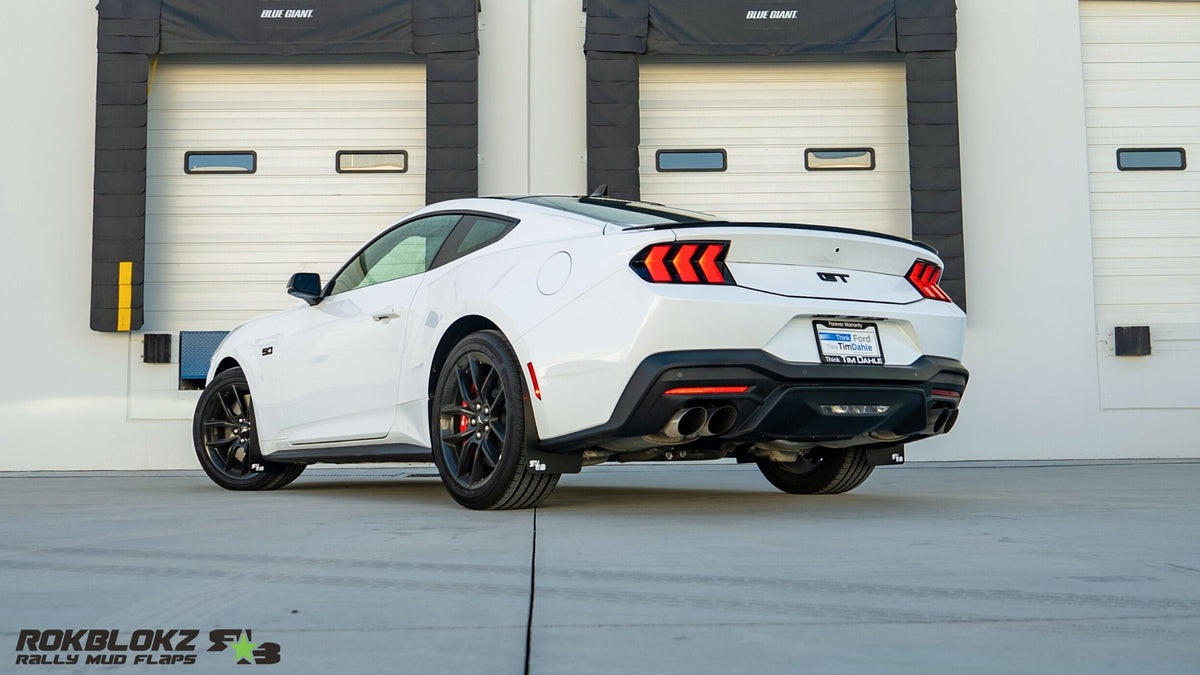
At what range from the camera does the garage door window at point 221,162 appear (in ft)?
38.0

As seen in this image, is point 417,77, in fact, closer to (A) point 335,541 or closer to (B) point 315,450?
(B) point 315,450

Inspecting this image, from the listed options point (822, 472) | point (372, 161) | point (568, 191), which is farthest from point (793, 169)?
point (822, 472)

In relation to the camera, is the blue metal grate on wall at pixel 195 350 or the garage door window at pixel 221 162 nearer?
the blue metal grate on wall at pixel 195 350

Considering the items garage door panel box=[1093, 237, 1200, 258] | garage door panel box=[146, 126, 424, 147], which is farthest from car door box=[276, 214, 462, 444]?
garage door panel box=[1093, 237, 1200, 258]

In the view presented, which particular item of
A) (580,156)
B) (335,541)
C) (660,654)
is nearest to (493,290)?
(335,541)

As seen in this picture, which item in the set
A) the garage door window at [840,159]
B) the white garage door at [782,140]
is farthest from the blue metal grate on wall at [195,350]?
the garage door window at [840,159]

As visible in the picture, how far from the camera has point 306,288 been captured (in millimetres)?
5871

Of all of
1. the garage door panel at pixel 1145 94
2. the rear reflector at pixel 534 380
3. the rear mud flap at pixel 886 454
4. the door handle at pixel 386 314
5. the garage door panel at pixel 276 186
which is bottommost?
the rear mud flap at pixel 886 454

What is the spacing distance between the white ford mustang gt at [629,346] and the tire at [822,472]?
17mm

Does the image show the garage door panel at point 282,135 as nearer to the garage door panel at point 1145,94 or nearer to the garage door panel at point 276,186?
the garage door panel at point 276,186

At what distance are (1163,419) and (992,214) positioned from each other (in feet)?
8.23

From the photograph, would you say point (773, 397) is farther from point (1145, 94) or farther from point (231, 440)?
point (1145, 94)

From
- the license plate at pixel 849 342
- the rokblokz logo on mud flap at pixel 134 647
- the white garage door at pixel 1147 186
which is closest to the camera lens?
the rokblokz logo on mud flap at pixel 134 647

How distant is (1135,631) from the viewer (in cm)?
221
